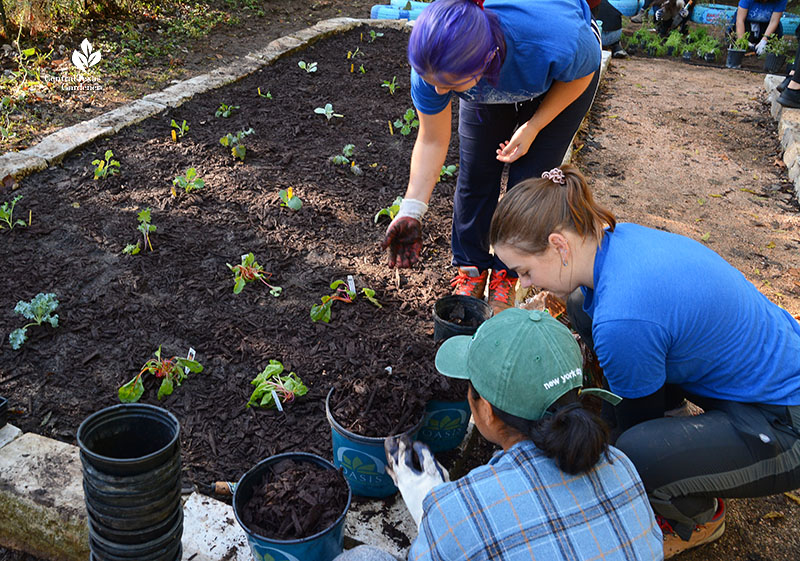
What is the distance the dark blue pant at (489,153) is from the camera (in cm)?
268

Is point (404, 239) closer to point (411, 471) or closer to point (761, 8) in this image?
point (411, 471)

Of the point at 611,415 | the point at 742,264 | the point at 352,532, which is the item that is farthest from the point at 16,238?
the point at 742,264

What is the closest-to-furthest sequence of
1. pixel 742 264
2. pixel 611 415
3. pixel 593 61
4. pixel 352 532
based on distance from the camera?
1. pixel 352 532
2. pixel 611 415
3. pixel 593 61
4. pixel 742 264

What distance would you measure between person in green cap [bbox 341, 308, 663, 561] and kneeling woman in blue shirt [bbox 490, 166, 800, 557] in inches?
13.0

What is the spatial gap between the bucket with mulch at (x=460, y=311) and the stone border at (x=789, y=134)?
10.8ft

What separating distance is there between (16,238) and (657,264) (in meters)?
3.13

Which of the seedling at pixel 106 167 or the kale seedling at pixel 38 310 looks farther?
the seedling at pixel 106 167

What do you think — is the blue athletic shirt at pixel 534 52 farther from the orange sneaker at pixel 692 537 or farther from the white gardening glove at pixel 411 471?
the orange sneaker at pixel 692 537

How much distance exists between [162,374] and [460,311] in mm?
1193

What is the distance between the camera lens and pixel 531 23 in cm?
223

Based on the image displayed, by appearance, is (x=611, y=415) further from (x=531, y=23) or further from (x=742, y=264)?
(x=742, y=264)

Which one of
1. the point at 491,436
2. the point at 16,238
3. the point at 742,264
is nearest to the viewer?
the point at 491,436

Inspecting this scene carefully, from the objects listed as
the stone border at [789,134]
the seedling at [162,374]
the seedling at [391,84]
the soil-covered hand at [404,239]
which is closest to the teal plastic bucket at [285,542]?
the seedling at [162,374]

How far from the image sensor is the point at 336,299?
9.81 ft
